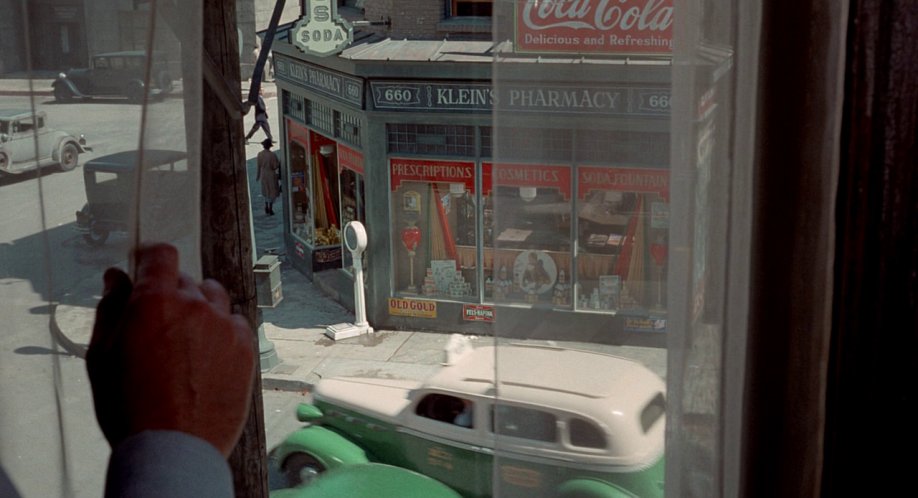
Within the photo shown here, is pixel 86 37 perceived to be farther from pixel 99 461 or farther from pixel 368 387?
pixel 368 387

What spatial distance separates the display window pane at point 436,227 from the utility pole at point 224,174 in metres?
5.16

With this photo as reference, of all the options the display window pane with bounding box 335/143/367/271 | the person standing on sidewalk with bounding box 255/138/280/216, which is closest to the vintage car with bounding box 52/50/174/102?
the display window pane with bounding box 335/143/367/271

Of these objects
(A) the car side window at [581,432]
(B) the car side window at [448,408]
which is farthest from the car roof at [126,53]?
(B) the car side window at [448,408]

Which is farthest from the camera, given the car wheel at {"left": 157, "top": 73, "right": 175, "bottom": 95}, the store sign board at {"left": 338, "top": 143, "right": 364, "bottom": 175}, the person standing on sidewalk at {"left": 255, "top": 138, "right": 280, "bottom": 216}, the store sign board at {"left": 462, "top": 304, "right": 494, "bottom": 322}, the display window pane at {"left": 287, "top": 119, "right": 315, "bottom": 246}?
the person standing on sidewalk at {"left": 255, "top": 138, "right": 280, "bottom": 216}

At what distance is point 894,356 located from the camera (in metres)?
1.16

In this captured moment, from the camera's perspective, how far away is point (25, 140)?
0.73 m

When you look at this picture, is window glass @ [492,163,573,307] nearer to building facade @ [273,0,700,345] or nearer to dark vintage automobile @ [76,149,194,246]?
building facade @ [273,0,700,345]

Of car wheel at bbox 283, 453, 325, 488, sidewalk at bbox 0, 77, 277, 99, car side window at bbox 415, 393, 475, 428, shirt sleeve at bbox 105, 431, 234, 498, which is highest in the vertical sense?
sidewalk at bbox 0, 77, 277, 99

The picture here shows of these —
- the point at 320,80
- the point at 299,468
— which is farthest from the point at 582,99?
the point at 320,80

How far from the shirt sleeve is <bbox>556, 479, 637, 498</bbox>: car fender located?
0.66m

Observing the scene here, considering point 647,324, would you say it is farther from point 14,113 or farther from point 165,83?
point 14,113

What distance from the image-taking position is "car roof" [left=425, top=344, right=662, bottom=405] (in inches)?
44.0

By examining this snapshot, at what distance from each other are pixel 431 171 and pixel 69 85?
6187mm

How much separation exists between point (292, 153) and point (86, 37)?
8.07 m
